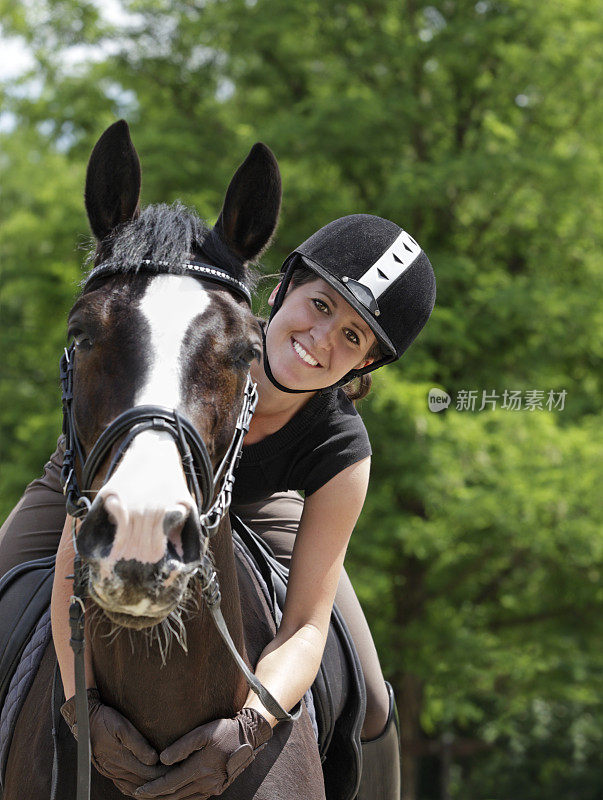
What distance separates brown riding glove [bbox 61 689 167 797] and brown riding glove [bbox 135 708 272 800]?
3 centimetres

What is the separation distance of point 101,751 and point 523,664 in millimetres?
8766

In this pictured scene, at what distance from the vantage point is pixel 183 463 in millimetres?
1941

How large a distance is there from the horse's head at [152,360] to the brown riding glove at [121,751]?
0.45m

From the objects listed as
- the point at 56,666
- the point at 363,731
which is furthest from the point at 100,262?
the point at 363,731

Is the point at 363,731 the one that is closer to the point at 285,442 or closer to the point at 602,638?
the point at 285,442

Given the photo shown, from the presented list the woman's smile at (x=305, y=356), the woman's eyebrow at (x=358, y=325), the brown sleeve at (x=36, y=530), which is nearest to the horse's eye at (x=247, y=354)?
the woman's smile at (x=305, y=356)

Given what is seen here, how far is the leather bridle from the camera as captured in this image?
1920mm

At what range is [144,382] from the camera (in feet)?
6.55

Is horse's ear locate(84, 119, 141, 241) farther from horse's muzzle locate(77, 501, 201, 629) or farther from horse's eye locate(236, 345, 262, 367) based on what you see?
horse's muzzle locate(77, 501, 201, 629)

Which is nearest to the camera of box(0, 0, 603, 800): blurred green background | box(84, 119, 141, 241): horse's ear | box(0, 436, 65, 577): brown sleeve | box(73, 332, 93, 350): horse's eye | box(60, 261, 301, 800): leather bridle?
box(60, 261, 301, 800): leather bridle

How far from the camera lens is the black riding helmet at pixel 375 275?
111 inches

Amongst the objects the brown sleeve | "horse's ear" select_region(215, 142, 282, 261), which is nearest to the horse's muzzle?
"horse's ear" select_region(215, 142, 282, 261)

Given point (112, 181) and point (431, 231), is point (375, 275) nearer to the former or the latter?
point (112, 181)

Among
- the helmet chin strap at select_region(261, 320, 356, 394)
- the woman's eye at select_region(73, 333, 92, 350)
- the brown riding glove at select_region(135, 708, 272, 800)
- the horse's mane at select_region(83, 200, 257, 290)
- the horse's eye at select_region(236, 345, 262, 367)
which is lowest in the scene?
the brown riding glove at select_region(135, 708, 272, 800)
